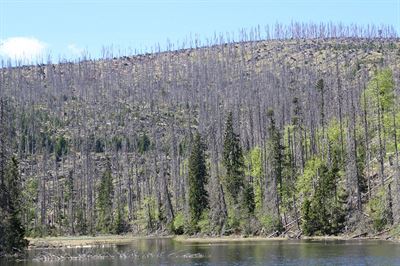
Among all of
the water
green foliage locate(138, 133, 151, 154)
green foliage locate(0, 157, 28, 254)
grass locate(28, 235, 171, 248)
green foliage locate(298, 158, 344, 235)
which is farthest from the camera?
green foliage locate(138, 133, 151, 154)

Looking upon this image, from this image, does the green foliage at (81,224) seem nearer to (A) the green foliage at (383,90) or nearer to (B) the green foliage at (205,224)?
(B) the green foliage at (205,224)

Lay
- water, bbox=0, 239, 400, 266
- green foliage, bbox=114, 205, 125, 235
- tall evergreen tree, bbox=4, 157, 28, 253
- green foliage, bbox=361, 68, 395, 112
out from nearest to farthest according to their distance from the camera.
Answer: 1. water, bbox=0, 239, 400, 266
2. tall evergreen tree, bbox=4, 157, 28, 253
3. green foliage, bbox=361, 68, 395, 112
4. green foliage, bbox=114, 205, 125, 235

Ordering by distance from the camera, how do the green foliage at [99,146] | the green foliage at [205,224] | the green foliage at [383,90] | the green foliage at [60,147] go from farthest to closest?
the green foliage at [99,146] → the green foliage at [60,147] → the green foliage at [205,224] → the green foliage at [383,90]

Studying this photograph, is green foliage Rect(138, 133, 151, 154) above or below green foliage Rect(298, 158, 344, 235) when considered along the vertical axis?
above

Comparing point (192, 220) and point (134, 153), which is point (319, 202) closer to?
point (192, 220)

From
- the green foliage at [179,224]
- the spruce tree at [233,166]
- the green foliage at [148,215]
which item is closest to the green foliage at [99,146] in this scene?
the green foliage at [148,215]

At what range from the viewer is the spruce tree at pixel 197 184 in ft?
325

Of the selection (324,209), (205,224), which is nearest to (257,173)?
(205,224)

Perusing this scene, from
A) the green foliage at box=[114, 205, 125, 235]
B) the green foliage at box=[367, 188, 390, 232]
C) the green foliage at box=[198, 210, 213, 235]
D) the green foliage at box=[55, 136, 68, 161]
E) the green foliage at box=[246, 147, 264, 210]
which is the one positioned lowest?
the green foliage at box=[114, 205, 125, 235]

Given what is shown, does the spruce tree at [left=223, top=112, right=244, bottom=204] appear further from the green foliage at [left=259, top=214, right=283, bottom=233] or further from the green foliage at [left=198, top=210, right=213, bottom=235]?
the green foliage at [left=259, top=214, right=283, bottom=233]

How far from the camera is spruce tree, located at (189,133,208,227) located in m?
99.2

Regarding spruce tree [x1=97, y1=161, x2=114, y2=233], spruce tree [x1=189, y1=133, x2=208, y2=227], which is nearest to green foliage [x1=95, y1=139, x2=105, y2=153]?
spruce tree [x1=97, y1=161, x2=114, y2=233]

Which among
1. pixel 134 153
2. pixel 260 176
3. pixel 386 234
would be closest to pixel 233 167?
pixel 260 176

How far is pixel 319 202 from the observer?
79.3 m
